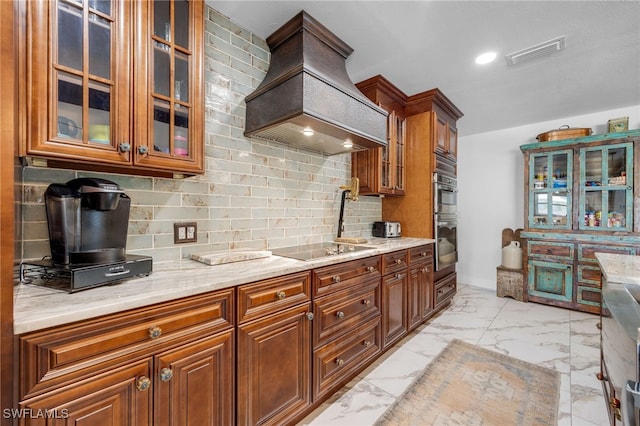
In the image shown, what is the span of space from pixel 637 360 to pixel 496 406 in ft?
4.22

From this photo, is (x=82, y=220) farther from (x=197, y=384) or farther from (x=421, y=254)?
(x=421, y=254)

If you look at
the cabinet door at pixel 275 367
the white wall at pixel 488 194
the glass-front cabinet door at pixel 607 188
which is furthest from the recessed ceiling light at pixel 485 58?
the cabinet door at pixel 275 367

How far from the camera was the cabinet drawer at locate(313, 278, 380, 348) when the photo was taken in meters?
1.63

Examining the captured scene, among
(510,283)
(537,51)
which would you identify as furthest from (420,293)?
(537,51)

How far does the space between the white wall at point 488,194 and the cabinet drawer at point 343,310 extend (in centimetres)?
317

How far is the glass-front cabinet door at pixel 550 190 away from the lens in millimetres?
3398

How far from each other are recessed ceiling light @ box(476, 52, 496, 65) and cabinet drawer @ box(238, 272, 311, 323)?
7.68 ft

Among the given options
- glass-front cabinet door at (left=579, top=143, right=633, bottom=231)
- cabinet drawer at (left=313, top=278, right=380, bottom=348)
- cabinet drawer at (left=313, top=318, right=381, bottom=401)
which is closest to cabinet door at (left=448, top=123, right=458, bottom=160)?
glass-front cabinet door at (left=579, top=143, right=633, bottom=231)

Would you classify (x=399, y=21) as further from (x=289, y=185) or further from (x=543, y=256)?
(x=543, y=256)

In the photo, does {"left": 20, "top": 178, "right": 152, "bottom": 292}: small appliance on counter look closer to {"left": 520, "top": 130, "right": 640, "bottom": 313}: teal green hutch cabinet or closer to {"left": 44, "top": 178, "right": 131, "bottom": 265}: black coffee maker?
{"left": 44, "top": 178, "right": 131, "bottom": 265}: black coffee maker

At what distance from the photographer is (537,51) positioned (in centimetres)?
220

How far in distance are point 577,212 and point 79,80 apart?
4748mm

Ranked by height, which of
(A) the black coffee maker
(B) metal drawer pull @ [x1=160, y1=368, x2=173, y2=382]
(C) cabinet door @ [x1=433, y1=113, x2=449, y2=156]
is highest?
(C) cabinet door @ [x1=433, y1=113, x2=449, y2=156]

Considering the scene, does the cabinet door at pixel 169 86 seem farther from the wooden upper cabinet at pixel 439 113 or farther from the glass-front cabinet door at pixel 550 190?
the glass-front cabinet door at pixel 550 190
